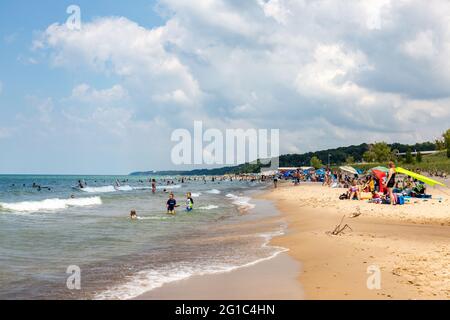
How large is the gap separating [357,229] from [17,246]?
12.5 m

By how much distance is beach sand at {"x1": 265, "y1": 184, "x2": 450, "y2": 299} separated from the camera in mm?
7582

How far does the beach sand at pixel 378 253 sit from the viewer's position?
758cm

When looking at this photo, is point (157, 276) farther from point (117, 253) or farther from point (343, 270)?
point (343, 270)

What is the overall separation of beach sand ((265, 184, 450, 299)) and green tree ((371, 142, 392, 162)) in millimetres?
104615

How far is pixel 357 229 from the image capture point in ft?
51.8

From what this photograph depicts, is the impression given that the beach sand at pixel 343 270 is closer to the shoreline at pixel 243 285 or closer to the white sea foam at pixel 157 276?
the shoreline at pixel 243 285

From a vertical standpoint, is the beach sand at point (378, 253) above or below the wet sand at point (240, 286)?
above

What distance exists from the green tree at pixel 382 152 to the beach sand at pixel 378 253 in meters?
105

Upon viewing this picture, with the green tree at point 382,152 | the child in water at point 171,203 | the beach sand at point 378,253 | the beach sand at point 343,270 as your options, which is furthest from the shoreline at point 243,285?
the green tree at point 382,152

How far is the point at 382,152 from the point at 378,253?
4576 inches
